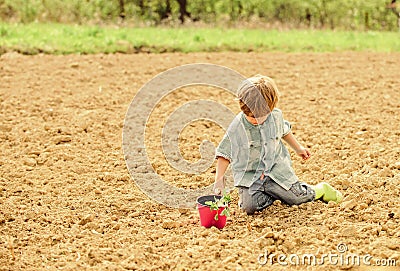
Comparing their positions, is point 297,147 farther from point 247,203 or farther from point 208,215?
point 208,215

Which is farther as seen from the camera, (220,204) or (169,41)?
(169,41)

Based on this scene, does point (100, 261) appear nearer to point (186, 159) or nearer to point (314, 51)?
point (186, 159)

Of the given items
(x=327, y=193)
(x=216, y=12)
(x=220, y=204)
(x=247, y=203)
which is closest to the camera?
(x=220, y=204)

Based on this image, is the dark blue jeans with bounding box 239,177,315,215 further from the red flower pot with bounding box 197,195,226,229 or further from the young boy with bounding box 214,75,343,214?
the red flower pot with bounding box 197,195,226,229

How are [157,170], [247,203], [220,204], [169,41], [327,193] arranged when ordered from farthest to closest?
1. [169,41]
2. [157,170]
3. [327,193]
4. [247,203]
5. [220,204]

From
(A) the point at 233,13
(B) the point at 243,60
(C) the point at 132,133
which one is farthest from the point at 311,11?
(C) the point at 132,133

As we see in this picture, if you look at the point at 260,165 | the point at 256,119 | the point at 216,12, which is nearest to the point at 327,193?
the point at 260,165

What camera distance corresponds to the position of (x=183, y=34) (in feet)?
37.7

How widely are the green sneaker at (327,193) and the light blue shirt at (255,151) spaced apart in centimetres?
20

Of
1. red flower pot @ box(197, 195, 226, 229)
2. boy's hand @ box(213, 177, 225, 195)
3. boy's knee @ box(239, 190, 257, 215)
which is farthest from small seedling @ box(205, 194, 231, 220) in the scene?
boy's knee @ box(239, 190, 257, 215)

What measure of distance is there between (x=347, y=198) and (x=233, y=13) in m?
13.8

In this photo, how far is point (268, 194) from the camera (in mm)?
3887

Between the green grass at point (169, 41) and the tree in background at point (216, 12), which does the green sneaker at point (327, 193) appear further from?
the tree in background at point (216, 12)

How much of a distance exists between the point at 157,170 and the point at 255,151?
50.4 inches
